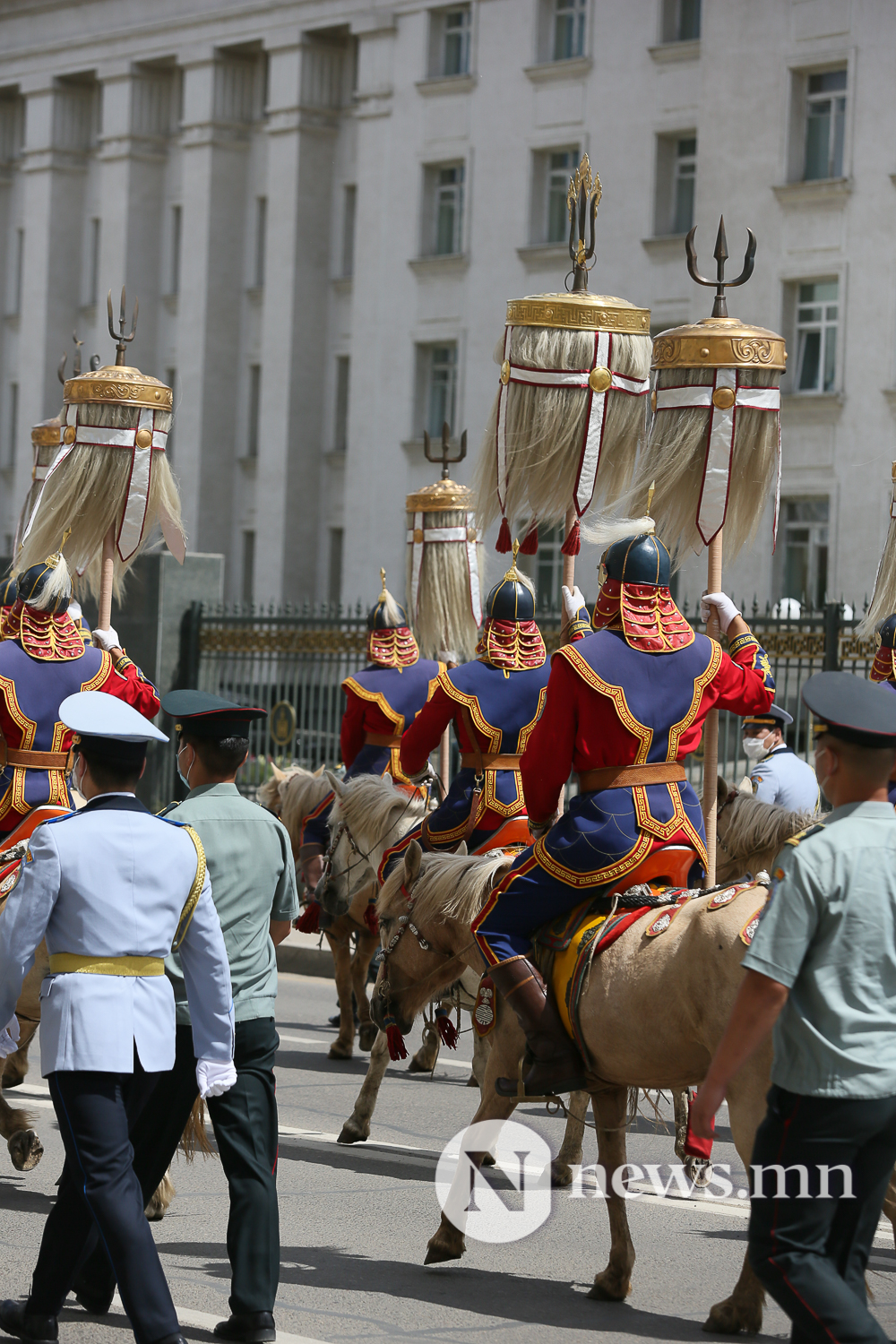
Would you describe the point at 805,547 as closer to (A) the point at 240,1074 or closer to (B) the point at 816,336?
(B) the point at 816,336

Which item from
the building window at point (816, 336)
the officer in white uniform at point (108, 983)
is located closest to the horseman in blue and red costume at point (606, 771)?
the officer in white uniform at point (108, 983)

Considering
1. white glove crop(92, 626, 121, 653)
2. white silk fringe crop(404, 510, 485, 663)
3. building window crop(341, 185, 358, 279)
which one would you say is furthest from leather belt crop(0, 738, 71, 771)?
building window crop(341, 185, 358, 279)

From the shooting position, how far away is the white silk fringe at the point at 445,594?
1178 centimetres

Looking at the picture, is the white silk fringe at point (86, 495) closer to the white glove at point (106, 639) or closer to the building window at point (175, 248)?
the white glove at point (106, 639)

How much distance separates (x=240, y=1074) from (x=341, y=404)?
32135mm

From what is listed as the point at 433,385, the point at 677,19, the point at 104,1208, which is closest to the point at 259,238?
the point at 433,385

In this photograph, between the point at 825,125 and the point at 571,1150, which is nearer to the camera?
the point at 571,1150

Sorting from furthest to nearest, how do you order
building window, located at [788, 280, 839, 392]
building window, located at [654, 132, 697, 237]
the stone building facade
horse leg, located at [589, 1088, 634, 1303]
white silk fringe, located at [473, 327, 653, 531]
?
1. building window, located at [654, 132, 697, 237]
2. building window, located at [788, 280, 839, 392]
3. the stone building facade
4. white silk fringe, located at [473, 327, 653, 531]
5. horse leg, located at [589, 1088, 634, 1303]

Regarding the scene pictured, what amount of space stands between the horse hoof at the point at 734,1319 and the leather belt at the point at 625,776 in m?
1.66

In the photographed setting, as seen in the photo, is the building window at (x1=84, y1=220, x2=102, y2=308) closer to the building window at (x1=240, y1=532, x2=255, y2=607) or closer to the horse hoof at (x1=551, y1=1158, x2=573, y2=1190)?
the building window at (x1=240, y1=532, x2=255, y2=607)

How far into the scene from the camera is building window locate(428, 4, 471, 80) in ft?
108

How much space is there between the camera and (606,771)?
6027 mm

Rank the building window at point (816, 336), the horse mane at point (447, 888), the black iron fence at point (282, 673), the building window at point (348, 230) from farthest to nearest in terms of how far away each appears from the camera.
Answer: the building window at point (348, 230) → the building window at point (816, 336) → the black iron fence at point (282, 673) → the horse mane at point (447, 888)

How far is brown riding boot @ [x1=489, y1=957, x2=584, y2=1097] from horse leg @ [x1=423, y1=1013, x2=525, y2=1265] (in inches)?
5.5
